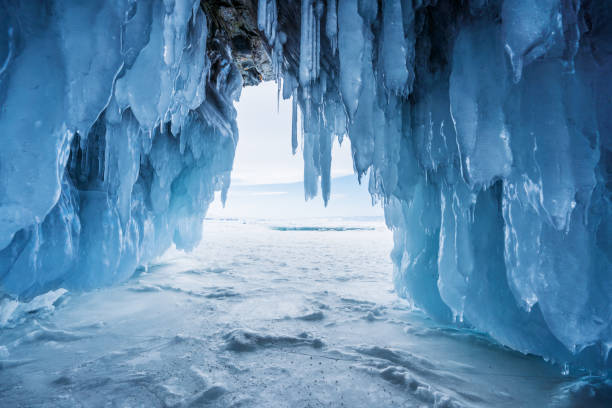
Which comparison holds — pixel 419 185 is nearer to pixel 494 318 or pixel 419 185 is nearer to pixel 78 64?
pixel 494 318

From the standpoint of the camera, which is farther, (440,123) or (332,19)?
(440,123)

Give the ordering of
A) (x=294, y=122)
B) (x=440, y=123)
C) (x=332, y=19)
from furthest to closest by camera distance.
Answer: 1. (x=294, y=122)
2. (x=440, y=123)
3. (x=332, y=19)

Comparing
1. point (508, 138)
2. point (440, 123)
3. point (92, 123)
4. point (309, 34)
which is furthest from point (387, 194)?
point (92, 123)

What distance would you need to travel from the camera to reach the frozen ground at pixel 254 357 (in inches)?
71.2

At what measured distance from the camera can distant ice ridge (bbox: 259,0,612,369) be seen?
1.90 meters

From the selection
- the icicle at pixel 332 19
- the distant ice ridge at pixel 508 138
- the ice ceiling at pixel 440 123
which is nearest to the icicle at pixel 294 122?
the ice ceiling at pixel 440 123

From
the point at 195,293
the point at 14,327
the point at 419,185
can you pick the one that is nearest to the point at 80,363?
the point at 14,327

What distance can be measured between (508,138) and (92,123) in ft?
10.3

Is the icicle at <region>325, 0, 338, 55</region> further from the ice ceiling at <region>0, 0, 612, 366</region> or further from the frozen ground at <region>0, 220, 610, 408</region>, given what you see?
the frozen ground at <region>0, 220, 610, 408</region>

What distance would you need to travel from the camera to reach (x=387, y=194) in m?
3.44

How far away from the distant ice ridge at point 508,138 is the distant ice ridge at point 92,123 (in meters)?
1.45

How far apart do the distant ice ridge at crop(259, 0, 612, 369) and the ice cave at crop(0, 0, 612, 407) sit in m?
0.01

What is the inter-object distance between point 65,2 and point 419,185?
3.90 m

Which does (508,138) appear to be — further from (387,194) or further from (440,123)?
(387,194)
